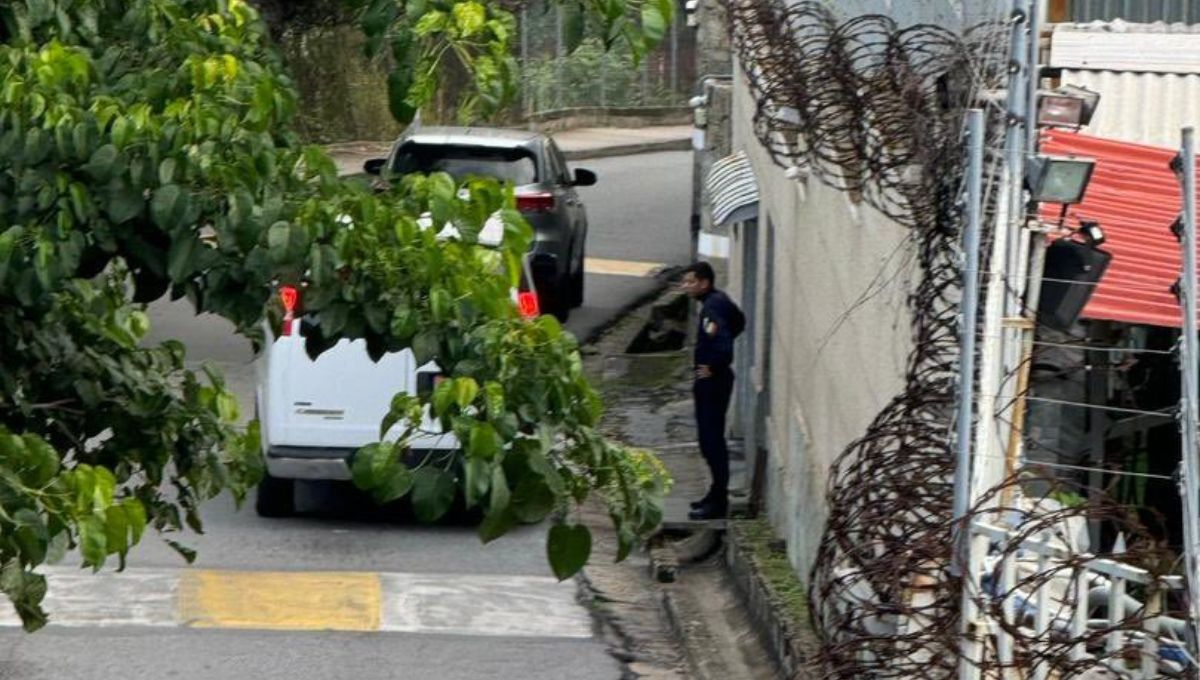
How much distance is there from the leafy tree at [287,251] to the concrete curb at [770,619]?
4163 millimetres

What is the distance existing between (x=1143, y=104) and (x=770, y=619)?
170 inches

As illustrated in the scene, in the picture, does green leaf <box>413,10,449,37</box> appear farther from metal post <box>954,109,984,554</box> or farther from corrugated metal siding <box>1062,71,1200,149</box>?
corrugated metal siding <box>1062,71,1200,149</box>

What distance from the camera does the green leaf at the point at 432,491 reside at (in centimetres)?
515

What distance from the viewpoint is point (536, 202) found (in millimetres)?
20188

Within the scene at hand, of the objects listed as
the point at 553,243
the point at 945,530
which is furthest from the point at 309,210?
the point at 553,243

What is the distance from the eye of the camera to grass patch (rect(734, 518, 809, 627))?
11.2 m

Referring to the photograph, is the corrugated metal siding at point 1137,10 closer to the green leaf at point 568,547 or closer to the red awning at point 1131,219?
the red awning at point 1131,219

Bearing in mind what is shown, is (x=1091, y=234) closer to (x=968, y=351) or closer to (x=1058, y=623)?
(x=968, y=351)

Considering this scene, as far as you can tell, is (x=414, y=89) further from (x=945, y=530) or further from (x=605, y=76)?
(x=605, y=76)

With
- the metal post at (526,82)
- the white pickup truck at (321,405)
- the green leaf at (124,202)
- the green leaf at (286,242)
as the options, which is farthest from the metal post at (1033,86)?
the metal post at (526,82)

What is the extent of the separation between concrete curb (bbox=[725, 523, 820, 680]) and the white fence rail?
351 centimetres

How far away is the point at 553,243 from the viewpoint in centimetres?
2058

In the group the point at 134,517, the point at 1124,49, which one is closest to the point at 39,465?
the point at 134,517

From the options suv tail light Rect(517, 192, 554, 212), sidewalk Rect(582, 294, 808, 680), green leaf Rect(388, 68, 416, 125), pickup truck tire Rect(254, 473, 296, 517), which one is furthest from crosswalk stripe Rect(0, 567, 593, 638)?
suv tail light Rect(517, 192, 554, 212)
